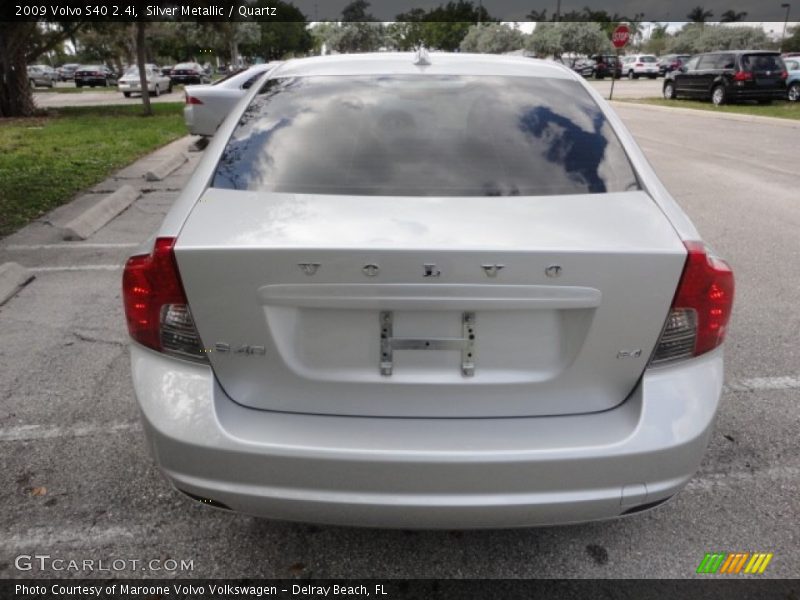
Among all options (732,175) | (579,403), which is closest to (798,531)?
(579,403)

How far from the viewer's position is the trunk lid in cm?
183

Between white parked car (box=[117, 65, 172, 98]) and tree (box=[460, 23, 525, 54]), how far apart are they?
34405 millimetres

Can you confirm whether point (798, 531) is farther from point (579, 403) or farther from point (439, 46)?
point (439, 46)

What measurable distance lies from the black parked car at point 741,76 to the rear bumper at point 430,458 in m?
24.5

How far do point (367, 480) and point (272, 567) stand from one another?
2.43ft

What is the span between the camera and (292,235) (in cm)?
191

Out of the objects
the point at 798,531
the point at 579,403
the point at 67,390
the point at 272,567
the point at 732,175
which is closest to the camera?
the point at 579,403

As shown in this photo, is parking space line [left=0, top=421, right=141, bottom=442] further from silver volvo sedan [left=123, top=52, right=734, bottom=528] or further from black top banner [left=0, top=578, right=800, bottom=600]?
silver volvo sedan [left=123, top=52, right=734, bottom=528]

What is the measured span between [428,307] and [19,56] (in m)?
22.8

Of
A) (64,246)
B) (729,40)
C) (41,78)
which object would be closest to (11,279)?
(64,246)

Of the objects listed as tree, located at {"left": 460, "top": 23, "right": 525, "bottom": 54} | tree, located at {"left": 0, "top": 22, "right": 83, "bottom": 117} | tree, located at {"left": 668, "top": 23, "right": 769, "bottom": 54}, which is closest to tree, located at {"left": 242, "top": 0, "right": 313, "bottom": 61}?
tree, located at {"left": 460, "top": 23, "right": 525, "bottom": 54}

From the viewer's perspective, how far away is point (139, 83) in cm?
3319

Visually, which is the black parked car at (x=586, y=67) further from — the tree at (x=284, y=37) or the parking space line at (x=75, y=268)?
the parking space line at (x=75, y=268)

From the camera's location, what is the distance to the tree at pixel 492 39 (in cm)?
6297
